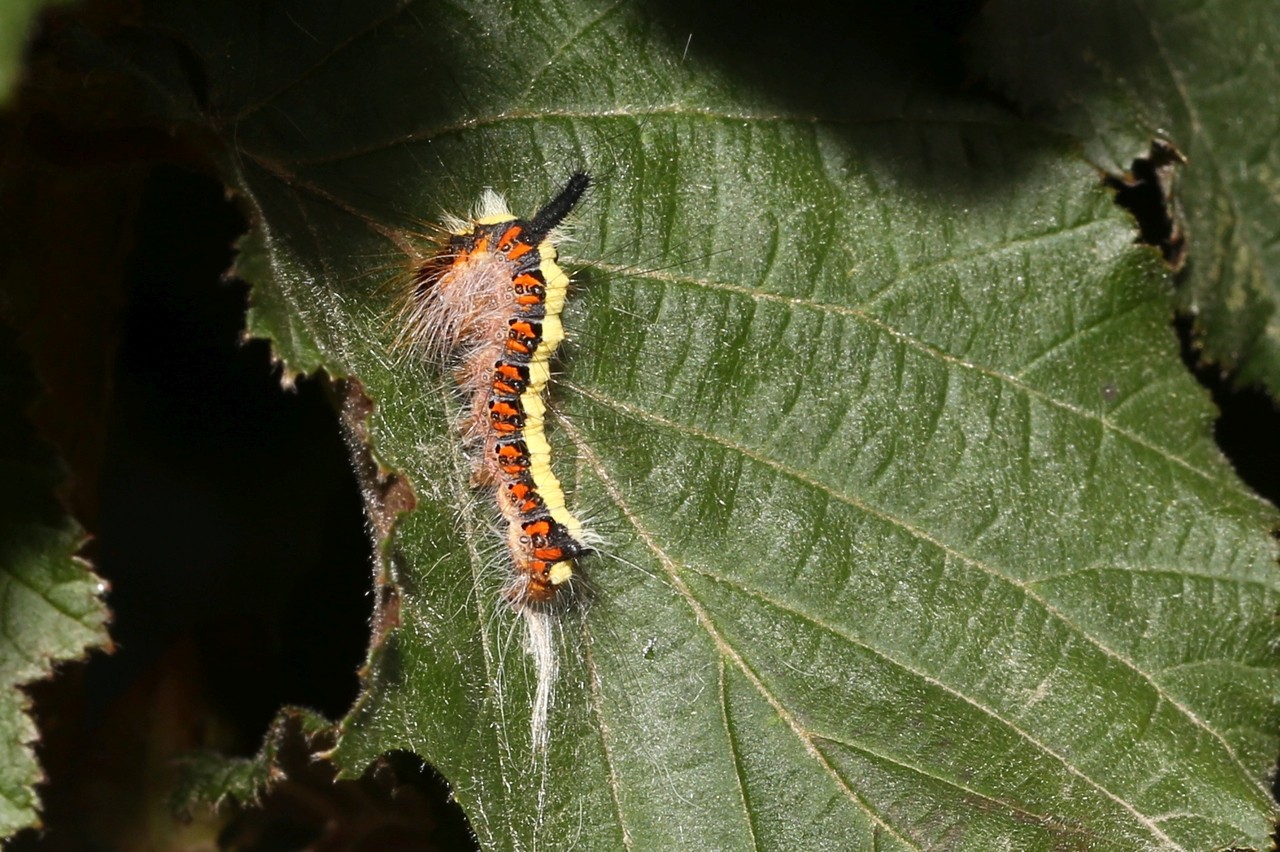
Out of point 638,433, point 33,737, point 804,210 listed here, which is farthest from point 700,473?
point 33,737

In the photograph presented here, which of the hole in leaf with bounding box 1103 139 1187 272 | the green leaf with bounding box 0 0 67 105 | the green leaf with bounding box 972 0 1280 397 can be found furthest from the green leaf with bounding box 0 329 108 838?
the hole in leaf with bounding box 1103 139 1187 272

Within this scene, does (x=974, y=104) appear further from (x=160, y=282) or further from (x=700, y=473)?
(x=160, y=282)

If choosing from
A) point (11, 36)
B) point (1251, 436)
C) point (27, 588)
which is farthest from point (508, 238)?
point (1251, 436)

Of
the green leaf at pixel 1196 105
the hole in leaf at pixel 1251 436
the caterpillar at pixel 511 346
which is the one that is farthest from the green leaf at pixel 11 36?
the hole in leaf at pixel 1251 436

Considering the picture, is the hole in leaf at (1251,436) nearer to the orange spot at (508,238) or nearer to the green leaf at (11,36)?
the orange spot at (508,238)

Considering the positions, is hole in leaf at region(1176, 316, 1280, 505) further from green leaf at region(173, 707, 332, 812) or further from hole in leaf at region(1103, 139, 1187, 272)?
green leaf at region(173, 707, 332, 812)

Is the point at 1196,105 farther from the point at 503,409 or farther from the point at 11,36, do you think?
the point at 11,36

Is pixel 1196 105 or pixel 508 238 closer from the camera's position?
pixel 508 238
